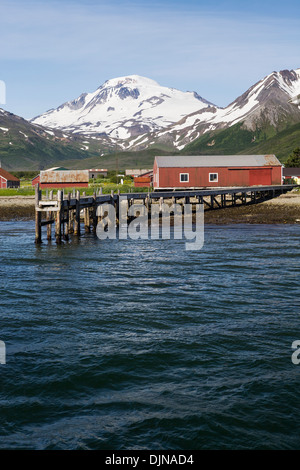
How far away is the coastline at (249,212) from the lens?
163ft

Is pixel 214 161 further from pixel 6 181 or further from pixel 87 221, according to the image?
pixel 6 181

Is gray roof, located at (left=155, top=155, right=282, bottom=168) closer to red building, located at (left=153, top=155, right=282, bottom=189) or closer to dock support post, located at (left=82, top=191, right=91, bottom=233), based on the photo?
red building, located at (left=153, top=155, right=282, bottom=189)

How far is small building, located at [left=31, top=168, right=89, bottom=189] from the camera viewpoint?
9781cm

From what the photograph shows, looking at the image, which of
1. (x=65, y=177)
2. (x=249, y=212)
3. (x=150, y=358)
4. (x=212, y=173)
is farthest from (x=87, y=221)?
(x=65, y=177)

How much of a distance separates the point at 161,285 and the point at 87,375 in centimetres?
946

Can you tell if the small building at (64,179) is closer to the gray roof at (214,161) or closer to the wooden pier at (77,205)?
the gray roof at (214,161)

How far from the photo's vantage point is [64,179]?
326 ft

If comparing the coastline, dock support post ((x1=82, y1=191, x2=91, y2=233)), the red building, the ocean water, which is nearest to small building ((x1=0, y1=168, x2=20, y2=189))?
the coastline

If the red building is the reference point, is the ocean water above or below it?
below

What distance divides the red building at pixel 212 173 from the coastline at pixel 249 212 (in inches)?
263

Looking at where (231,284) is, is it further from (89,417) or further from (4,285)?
(89,417)

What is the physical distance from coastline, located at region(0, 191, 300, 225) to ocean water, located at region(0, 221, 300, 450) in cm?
2514

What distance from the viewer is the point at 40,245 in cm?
3362
